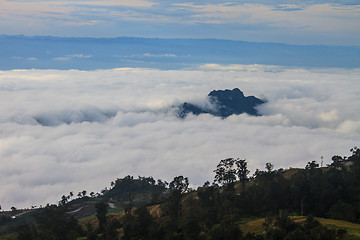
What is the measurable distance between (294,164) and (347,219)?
304 feet

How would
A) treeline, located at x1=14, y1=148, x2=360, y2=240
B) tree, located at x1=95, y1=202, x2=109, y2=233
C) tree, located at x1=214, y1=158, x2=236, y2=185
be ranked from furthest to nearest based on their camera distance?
tree, located at x1=214, y1=158, x2=236, y2=185 < tree, located at x1=95, y1=202, x2=109, y2=233 < treeline, located at x1=14, y1=148, x2=360, y2=240

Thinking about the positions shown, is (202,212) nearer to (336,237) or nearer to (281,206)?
(281,206)

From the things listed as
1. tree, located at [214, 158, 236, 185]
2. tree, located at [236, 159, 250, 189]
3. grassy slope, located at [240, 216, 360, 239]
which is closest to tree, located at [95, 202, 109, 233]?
tree, located at [214, 158, 236, 185]

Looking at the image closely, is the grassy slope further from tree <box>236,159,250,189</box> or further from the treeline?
tree <box>236,159,250,189</box>

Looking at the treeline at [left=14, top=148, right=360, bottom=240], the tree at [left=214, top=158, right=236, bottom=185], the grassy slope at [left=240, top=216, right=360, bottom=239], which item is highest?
Result: the tree at [left=214, top=158, right=236, bottom=185]

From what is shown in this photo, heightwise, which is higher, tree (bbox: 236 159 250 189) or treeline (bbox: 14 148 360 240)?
tree (bbox: 236 159 250 189)

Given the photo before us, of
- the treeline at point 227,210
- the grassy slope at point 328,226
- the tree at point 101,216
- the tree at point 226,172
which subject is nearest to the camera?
the grassy slope at point 328,226

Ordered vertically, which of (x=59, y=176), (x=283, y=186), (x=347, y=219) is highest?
(x=59, y=176)

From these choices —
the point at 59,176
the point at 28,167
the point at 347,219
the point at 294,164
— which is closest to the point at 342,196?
the point at 347,219

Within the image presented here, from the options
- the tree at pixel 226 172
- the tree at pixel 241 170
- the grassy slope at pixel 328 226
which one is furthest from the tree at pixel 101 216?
the tree at pixel 241 170

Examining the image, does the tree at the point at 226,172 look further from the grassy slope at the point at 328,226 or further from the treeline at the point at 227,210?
the grassy slope at the point at 328,226

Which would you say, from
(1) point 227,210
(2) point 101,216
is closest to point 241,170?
(1) point 227,210

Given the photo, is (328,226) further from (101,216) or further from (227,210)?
(101,216)

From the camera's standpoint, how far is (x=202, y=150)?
610 feet
